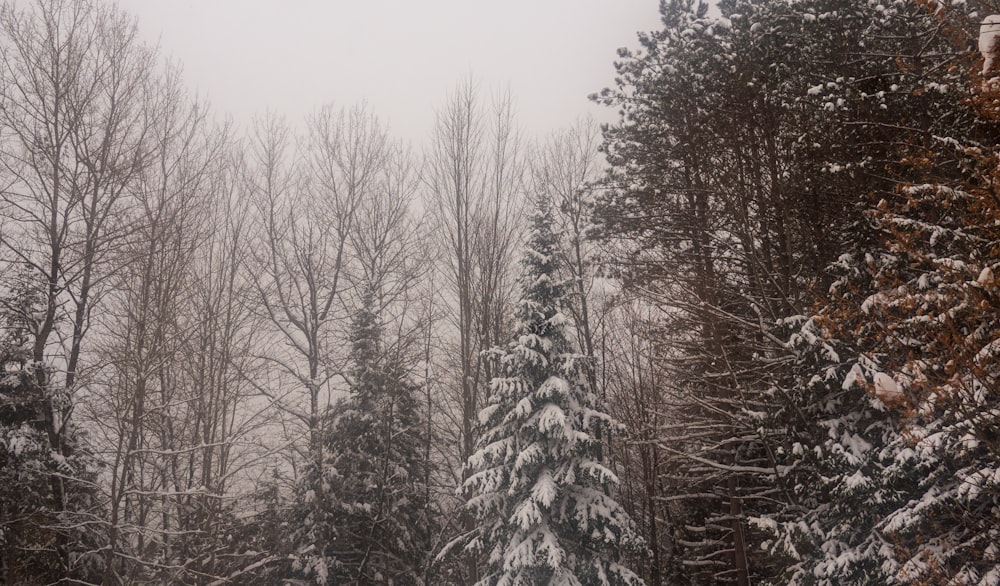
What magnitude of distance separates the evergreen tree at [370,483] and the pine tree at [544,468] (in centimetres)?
Answer: 376

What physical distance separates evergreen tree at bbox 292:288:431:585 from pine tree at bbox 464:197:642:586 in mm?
3758

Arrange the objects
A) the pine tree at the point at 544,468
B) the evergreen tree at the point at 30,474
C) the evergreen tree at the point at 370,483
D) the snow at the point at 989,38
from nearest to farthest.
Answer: the snow at the point at 989,38
the evergreen tree at the point at 30,474
the pine tree at the point at 544,468
the evergreen tree at the point at 370,483

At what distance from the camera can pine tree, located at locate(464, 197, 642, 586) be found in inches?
351

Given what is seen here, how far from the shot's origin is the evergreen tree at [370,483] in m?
12.6

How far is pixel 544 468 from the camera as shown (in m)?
9.54

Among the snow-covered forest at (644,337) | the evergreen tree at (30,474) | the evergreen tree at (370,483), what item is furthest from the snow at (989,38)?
the evergreen tree at (370,483)

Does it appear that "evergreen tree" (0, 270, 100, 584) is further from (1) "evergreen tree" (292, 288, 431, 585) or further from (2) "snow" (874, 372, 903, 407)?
(2) "snow" (874, 372, 903, 407)

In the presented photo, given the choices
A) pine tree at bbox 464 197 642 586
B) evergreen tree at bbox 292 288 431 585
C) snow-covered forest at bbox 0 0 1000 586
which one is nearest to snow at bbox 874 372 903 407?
snow-covered forest at bbox 0 0 1000 586

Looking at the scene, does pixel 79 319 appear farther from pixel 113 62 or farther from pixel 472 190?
pixel 472 190

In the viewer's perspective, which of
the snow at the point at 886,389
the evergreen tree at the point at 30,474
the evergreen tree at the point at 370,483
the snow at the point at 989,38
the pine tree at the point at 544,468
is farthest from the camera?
the evergreen tree at the point at 370,483

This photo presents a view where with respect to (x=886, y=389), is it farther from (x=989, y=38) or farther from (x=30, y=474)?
A: (x=30, y=474)

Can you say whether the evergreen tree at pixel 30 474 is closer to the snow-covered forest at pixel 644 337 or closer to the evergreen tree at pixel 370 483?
the snow-covered forest at pixel 644 337

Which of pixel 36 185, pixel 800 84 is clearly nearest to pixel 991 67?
pixel 800 84

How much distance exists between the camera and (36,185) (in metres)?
8.76
